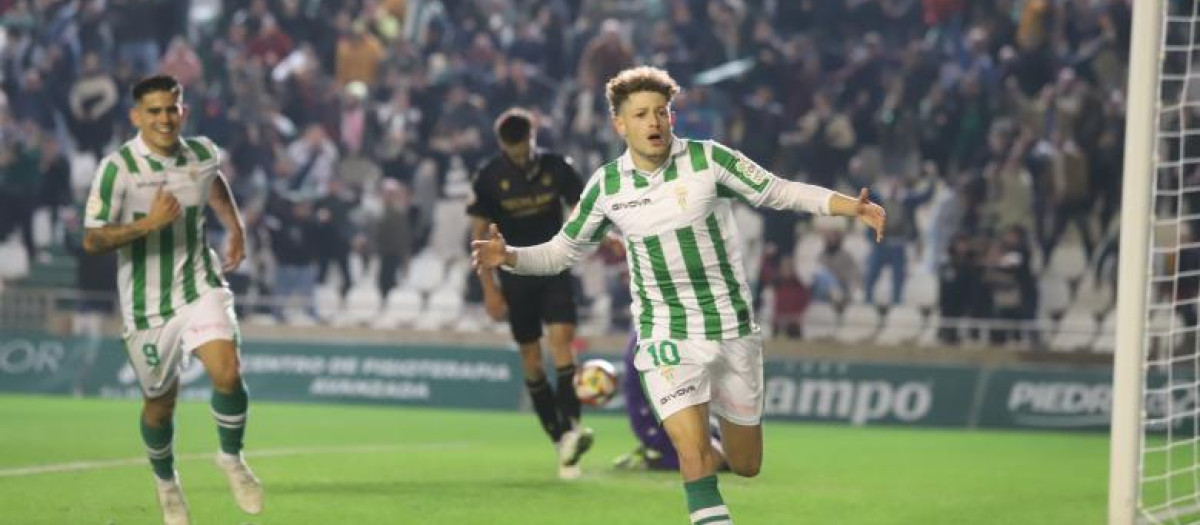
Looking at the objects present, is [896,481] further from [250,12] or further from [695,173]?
[250,12]

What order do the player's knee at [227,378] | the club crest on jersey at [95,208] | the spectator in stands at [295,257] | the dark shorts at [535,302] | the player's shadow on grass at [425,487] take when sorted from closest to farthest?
the club crest on jersey at [95,208]
the player's knee at [227,378]
the player's shadow on grass at [425,487]
the dark shorts at [535,302]
the spectator in stands at [295,257]

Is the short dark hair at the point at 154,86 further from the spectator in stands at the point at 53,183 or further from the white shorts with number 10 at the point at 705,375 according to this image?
the spectator in stands at the point at 53,183

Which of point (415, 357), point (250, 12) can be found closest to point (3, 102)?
point (250, 12)

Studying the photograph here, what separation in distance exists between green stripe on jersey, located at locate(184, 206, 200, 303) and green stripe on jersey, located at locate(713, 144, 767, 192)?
117 inches

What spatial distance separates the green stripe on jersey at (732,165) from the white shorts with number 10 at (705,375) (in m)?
0.70

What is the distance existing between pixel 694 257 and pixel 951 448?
8.98 meters

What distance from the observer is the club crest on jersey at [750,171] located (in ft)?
25.3

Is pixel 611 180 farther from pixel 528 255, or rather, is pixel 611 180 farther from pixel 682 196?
pixel 528 255

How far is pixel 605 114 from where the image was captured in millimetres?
22766

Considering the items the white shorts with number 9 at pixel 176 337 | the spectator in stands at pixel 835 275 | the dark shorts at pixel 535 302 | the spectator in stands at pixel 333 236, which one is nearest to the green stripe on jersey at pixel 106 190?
the white shorts with number 9 at pixel 176 337

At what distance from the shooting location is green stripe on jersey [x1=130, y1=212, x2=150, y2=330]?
29.9 ft

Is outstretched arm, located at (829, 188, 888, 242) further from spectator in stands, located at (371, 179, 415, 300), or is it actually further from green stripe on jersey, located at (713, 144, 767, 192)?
spectator in stands, located at (371, 179, 415, 300)

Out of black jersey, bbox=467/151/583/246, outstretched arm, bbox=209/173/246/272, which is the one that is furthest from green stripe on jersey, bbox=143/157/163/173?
black jersey, bbox=467/151/583/246

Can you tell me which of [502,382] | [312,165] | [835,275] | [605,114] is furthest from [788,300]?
[312,165]
